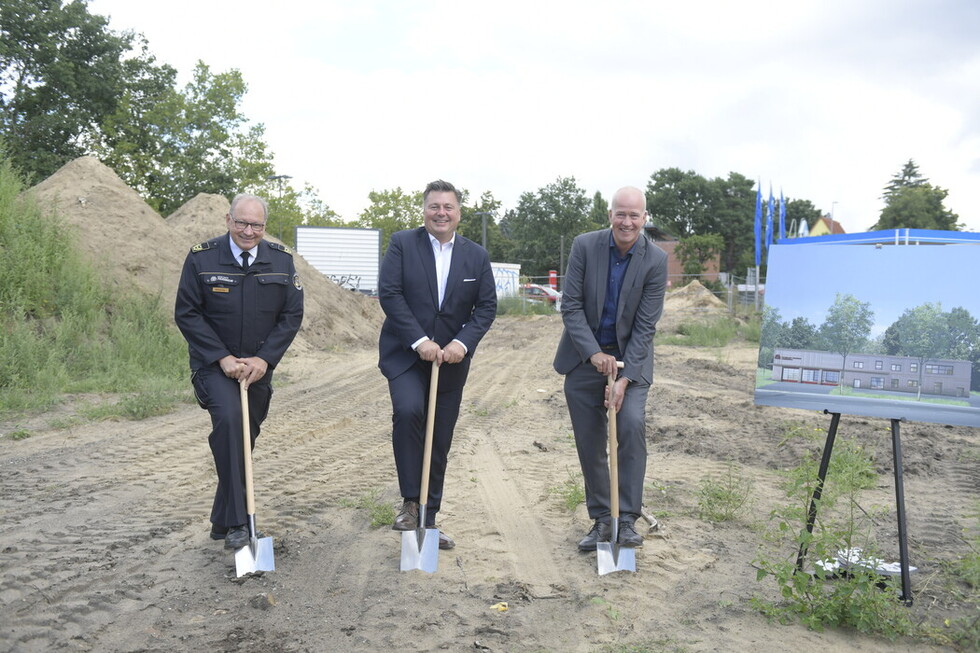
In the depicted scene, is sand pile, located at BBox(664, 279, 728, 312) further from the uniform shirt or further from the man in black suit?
the uniform shirt

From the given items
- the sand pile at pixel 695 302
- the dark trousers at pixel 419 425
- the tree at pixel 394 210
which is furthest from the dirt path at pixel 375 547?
the tree at pixel 394 210

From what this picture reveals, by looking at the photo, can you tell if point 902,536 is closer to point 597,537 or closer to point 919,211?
point 597,537

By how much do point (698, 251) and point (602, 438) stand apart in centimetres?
6476

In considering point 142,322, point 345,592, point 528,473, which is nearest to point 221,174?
point 142,322

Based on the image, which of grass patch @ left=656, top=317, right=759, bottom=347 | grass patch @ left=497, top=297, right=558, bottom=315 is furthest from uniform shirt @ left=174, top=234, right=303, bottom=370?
grass patch @ left=497, top=297, right=558, bottom=315

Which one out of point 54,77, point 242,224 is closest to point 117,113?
point 54,77

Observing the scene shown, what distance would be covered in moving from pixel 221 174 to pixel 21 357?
2667 centimetres

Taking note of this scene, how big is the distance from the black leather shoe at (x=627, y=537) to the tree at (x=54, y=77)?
33970 millimetres

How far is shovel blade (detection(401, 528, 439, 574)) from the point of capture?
4.50 meters

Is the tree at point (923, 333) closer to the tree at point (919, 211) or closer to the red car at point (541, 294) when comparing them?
the red car at point (541, 294)

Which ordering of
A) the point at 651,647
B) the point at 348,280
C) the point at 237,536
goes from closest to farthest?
the point at 651,647
the point at 237,536
the point at 348,280

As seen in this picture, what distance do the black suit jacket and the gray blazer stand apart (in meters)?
0.55

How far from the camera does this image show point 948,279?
13.6 ft

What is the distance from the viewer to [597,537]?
4.92m
